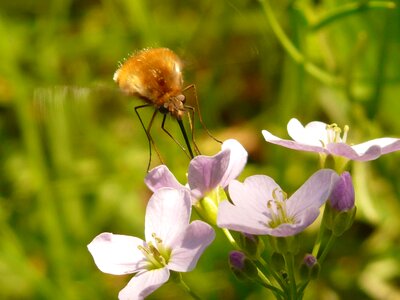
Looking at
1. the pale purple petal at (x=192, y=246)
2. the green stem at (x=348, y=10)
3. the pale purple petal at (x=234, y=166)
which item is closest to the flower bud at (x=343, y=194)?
the pale purple petal at (x=234, y=166)

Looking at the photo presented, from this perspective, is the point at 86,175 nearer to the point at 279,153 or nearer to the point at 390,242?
the point at 279,153

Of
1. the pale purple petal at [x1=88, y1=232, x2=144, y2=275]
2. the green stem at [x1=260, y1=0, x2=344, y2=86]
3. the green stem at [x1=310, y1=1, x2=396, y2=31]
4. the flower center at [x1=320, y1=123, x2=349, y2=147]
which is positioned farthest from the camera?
the green stem at [x1=260, y1=0, x2=344, y2=86]

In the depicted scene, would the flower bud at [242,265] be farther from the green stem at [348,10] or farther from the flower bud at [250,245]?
the green stem at [348,10]

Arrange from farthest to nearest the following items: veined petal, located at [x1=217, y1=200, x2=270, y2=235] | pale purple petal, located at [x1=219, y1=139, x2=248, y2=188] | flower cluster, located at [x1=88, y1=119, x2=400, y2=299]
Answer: pale purple petal, located at [x1=219, y1=139, x2=248, y2=188]
flower cluster, located at [x1=88, y1=119, x2=400, y2=299]
veined petal, located at [x1=217, y1=200, x2=270, y2=235]

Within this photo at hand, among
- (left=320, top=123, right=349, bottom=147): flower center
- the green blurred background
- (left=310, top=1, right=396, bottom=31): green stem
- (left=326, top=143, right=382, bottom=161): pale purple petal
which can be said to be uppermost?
(left=310, top=1, right=396, bottom=31): green stem

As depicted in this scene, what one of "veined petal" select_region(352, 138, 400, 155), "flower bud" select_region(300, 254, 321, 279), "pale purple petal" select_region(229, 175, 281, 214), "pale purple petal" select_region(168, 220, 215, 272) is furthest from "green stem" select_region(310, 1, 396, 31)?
"pale purple petal" select_region(168, 220, 215, 272)

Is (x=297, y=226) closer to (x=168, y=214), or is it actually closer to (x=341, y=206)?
(x=341, y=206)

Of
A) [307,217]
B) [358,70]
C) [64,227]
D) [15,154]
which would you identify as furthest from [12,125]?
[307,217]

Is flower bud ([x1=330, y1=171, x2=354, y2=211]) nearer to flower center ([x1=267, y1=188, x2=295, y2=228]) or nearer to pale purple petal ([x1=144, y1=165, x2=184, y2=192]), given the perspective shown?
flower center ([x1=267, y1=188, x2=295, y2=228])
